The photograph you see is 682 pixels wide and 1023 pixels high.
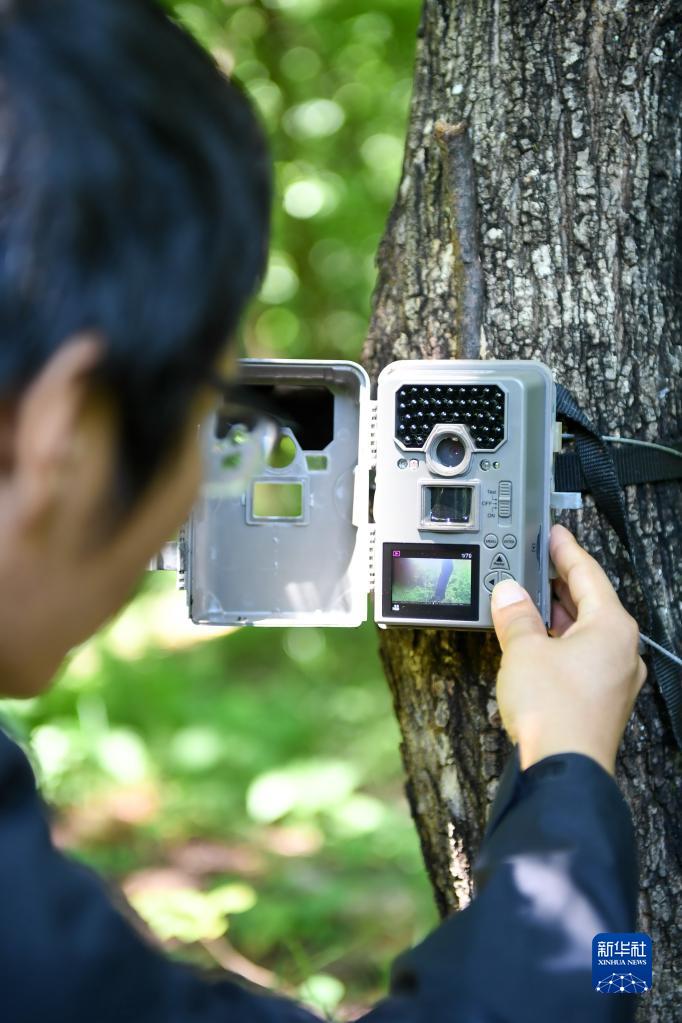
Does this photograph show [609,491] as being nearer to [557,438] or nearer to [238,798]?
[557,438]

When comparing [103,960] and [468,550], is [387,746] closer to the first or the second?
[468,550]

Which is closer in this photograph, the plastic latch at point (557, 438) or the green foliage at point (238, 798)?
the plastic latch at point (557, 438)

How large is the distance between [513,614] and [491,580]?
9 centimetres

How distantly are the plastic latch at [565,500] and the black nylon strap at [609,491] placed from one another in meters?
0.06

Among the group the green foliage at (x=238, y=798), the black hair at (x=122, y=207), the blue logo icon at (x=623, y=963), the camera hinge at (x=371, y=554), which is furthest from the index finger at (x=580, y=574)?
the green foliage at (x=238, y=798)

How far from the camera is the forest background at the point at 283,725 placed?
2863 millimetres

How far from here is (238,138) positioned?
74 cm

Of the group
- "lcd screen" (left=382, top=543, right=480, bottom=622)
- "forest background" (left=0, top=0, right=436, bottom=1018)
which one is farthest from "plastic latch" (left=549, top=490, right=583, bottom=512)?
"forest background" (left=0, top=0, right=436, bottom=1018)

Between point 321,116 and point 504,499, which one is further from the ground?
point 321,116

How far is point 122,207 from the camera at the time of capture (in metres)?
0.66

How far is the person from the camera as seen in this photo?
65 cm

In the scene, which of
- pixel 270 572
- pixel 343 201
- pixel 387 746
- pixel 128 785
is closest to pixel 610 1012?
pixel 270 572

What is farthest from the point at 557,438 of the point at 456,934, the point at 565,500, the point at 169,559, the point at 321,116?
the point at 321,116

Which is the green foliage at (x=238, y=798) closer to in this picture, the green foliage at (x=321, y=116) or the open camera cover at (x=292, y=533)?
the open camera cover at (x=292, y=533)
